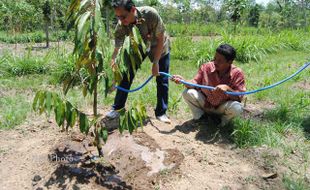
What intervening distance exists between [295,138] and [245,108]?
0.93 meters

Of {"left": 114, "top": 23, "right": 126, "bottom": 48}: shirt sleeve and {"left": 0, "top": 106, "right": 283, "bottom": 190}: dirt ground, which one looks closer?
{"left": 0, "top": 106, "right": 283, "bottom": 190}: dirt ground

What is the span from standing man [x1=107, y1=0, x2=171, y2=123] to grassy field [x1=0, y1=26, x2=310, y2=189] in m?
0.48

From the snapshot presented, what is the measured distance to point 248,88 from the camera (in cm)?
562

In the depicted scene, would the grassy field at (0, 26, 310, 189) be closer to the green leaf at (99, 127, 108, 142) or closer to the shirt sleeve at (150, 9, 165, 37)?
the shirt sleeve at (150, 9, 165, 37)

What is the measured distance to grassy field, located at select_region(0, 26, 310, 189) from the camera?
11.9 ft

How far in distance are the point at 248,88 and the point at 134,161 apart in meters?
3.08

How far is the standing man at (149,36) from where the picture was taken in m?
3.06

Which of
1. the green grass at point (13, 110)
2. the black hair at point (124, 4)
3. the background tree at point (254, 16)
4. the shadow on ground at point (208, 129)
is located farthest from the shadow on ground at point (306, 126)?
the background tree at point (254, 16)

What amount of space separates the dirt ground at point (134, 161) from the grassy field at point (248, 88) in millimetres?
242

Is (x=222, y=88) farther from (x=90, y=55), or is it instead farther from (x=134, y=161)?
(x=90, y=55)

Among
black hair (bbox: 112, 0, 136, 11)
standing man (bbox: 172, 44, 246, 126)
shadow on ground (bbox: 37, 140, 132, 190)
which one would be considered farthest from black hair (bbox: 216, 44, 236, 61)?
shadow on ground (bbox: 37, 140, 132, 190)

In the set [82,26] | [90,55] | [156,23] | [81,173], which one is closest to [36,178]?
[81,173]

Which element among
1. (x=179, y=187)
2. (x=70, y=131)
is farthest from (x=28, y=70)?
(x=179, y=187)

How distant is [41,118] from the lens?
160 inches
